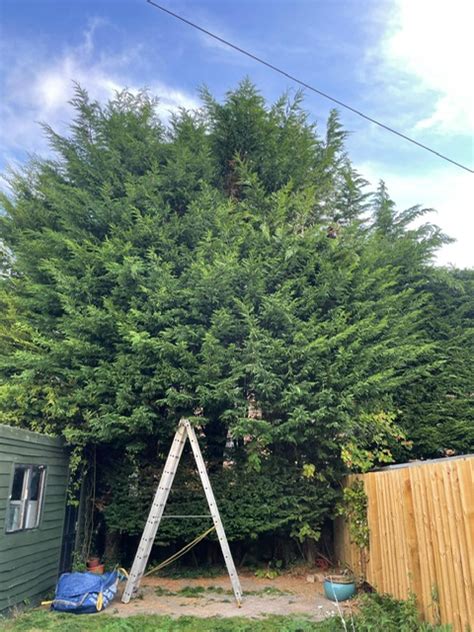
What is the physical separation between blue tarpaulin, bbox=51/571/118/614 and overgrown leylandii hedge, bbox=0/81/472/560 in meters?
1.44

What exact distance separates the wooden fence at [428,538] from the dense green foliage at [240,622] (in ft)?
0.61

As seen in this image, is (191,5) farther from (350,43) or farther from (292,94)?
(292,94)

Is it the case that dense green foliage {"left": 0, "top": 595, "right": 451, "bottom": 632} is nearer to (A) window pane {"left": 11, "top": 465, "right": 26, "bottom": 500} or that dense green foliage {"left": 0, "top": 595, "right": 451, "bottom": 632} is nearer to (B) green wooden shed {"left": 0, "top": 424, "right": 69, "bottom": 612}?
(B) green wooden shed {"left": 0, "top": 424, "right": 69, "bottom": 612}

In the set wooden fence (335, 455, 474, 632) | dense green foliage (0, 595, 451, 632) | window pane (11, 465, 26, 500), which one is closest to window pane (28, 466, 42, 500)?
window pane (11, 465, 26, 500)

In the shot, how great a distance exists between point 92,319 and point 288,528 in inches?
179

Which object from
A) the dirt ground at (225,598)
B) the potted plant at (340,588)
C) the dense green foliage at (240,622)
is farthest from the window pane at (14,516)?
the potted plant at (340,588)

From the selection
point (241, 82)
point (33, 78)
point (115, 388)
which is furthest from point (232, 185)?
point (115, 388)

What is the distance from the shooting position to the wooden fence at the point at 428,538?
9.86 feet

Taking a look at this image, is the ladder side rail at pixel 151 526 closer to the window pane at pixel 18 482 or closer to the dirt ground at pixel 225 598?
the dirt ground at pixel 225 598

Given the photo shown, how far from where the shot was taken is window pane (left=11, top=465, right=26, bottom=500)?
192 inches

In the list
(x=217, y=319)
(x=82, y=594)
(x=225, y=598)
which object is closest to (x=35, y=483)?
(x=82, y=594)

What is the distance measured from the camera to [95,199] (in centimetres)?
768

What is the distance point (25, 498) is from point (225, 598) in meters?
2.91

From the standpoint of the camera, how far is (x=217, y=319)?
6.29 meters
